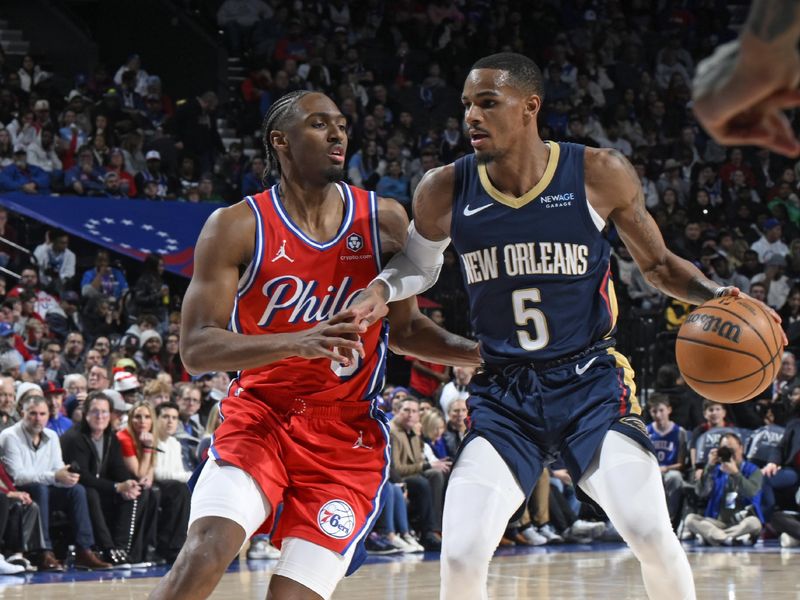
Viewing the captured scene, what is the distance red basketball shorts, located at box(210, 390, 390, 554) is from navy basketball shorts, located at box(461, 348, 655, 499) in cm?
40

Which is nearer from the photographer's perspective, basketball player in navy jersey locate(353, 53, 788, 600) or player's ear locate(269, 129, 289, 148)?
basketball player in navy jersey locate(353, 53, 788, 600)

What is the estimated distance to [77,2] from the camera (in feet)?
63.1

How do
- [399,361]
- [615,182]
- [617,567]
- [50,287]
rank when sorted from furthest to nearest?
[399,361] < [50,287] < [617,567] < [615,182]

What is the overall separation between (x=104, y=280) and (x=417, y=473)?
4.22 meters

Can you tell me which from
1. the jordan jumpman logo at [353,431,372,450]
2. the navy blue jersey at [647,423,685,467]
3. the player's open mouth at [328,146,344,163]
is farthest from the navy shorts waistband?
the navy blue jersey at [647,423,685,467]

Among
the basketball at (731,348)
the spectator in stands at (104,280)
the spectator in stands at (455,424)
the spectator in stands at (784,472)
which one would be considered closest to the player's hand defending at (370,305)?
the basketball at (731,348)

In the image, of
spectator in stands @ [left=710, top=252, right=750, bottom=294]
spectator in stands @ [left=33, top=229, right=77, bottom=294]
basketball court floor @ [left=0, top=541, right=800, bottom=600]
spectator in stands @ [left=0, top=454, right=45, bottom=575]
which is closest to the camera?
basketball court floor @ [left=0, top=541, right=800, bottom=600]

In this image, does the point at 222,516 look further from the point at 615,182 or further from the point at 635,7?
the point at 635,7

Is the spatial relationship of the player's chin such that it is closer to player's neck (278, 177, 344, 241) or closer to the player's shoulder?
player's neck (278, 177, 344, 241)

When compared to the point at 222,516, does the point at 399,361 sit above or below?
above

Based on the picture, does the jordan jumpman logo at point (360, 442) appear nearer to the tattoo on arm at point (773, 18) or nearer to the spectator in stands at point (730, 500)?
the tattoo on arm at point (773, 18)

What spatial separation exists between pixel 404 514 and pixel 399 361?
412 centimetres

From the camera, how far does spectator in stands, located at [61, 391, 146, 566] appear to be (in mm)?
10078

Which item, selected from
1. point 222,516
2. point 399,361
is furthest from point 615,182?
point 399,361
